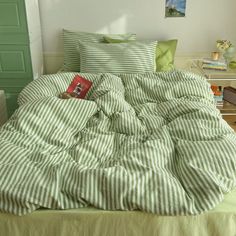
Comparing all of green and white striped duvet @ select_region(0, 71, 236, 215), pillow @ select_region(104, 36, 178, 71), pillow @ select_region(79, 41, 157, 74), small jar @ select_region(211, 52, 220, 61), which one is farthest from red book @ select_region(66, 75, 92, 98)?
small jar @ select_region(211, 52, 220, 61)

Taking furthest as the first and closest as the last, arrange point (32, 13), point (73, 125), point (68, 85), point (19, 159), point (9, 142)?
1. point (32, 13)
2. point (68, 85)
3. point (73, 125)
4. point (9, 142)
5. point (19, 159)

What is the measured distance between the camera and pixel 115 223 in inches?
43.9

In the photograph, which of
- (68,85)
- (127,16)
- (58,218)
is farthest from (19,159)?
(127,16)

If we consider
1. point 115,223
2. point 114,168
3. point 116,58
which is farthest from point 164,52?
point 115,223

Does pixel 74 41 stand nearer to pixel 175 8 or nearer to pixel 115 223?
pixel 175 8

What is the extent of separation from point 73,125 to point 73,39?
1.56 meters

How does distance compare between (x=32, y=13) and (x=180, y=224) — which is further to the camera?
(x=32, y=13)

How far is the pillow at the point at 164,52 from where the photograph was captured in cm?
275

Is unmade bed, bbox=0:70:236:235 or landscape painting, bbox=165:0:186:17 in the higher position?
landscape painting, bbox=165:0:186:17

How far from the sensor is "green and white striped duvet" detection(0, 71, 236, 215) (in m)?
1.10

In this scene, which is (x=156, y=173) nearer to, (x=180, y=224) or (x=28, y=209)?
(x=180, y=224)

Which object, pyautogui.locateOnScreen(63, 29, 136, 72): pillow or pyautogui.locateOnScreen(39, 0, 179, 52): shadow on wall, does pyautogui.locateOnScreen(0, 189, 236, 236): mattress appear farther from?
pyautogui.locateOnScreen(39, 0, 179, 52): shadow on wall

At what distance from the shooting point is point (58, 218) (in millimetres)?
1107

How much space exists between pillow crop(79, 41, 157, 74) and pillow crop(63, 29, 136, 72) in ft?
0.81
